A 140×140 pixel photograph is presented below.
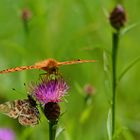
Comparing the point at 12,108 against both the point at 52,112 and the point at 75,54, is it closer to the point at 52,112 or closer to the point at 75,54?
the point at 52,112

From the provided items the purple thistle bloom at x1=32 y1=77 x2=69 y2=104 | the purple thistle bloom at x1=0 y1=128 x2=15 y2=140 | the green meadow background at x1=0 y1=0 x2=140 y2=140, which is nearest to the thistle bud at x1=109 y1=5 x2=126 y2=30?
the green meadow background at x1=0 y1=0 x2=140 y2=140

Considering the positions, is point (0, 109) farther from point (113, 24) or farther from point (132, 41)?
point (132, 41)

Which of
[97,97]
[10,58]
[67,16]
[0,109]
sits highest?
[67,16]

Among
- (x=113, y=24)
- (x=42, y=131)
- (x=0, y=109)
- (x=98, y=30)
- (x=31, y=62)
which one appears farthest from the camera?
(x=98, y=30)

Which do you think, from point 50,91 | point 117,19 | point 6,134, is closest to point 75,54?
point 6,134

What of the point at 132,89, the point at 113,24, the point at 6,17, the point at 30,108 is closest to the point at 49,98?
the point at 30,108

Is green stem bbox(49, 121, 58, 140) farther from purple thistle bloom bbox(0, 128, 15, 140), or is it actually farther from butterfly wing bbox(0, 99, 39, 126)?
purple thistle bloom bbox(0, 128, 15, 140)

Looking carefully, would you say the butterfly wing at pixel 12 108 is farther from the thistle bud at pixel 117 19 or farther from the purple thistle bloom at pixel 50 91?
the thistle bud at pixel 117 19
